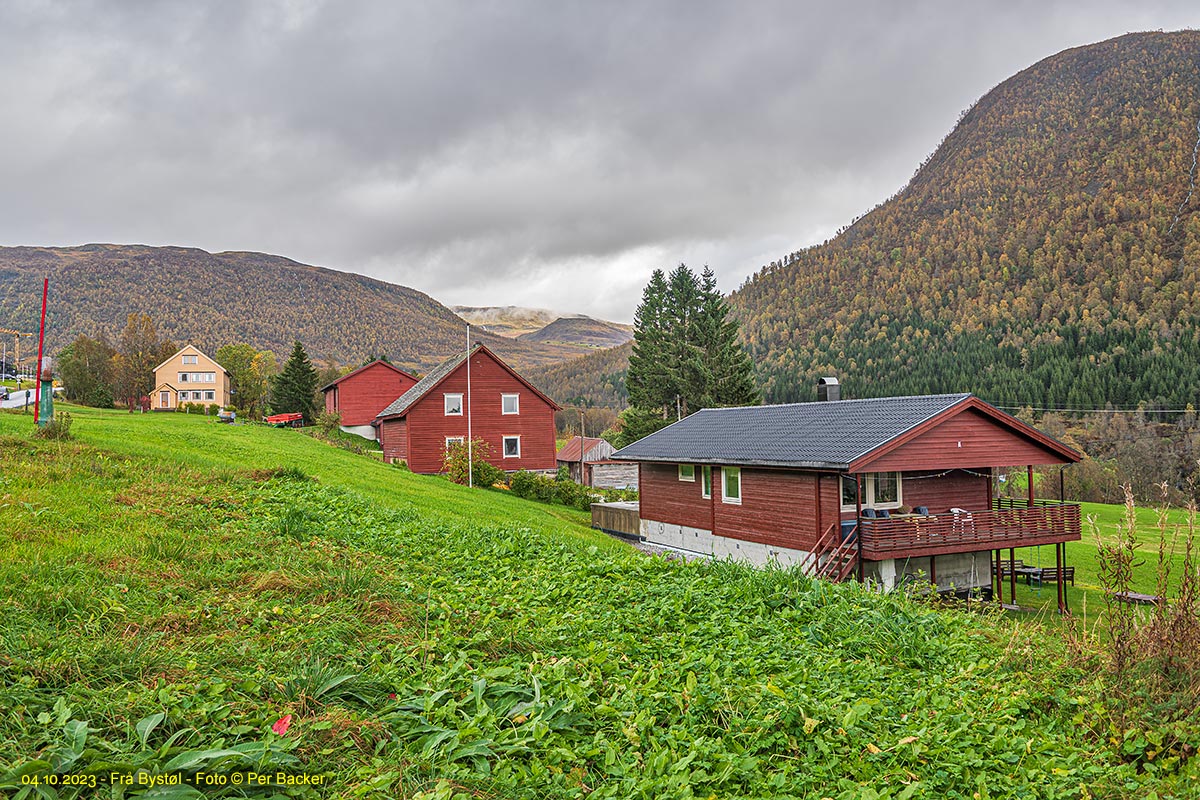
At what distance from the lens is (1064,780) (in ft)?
15.4

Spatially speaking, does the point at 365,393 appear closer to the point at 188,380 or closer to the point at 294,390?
the point at 294,390

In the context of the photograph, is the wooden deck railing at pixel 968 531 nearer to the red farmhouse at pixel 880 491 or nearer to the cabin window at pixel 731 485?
the red farmhouse at pixel 880 491

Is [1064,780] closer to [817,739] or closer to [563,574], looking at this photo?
[817,739]

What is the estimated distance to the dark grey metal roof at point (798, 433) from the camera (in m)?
18.4

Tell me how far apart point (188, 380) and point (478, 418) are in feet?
143

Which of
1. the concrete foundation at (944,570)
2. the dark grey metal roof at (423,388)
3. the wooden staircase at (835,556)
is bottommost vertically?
the concrete foundation at (944,570)

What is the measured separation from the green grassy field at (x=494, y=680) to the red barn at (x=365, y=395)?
44.5m

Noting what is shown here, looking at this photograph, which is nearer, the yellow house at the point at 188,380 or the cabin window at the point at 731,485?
the cabin window at the point at 731,485

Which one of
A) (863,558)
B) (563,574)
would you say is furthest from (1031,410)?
(563,574)

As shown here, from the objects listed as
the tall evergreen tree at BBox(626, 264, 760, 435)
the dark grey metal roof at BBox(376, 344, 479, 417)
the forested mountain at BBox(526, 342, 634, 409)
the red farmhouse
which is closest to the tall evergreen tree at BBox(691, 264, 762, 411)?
the tall evergreen tree at BBox(626, 264, 760, 435)

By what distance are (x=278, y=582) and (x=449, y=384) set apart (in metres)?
32.9

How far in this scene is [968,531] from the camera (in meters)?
18.5

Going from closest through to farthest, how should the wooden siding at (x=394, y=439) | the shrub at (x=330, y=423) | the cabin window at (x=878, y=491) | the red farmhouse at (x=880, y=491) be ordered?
the red farmhouse at (x=880, y=491) → the cabin window at (x=878, y=491) → the wooden siding at (x=394, y=439) → the shrub at (x=330, y=423)

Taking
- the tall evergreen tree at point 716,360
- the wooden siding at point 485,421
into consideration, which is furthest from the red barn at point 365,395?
the tall evergreen tree at point 716,360
